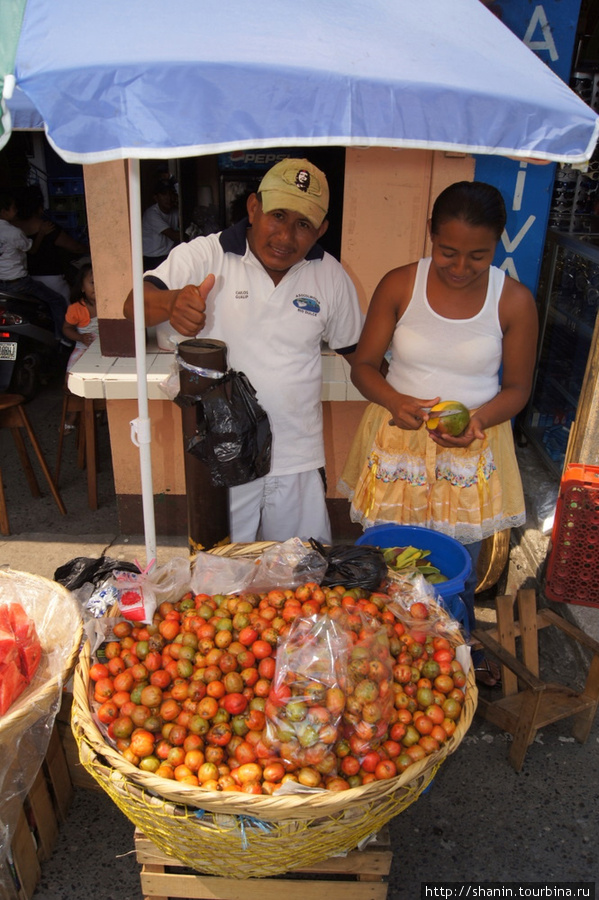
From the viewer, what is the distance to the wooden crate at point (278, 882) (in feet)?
7.23

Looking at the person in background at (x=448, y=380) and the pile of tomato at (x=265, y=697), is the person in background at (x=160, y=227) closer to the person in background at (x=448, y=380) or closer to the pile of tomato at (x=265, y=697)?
the person in background at (x=448, y=380)

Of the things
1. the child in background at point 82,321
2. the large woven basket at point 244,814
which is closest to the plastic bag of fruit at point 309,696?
the large woven basket at point 244,814

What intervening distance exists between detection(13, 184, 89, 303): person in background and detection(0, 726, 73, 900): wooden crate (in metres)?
A: 5.93

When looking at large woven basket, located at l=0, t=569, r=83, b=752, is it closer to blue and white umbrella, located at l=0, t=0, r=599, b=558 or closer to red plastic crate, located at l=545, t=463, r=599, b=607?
blue and white umbrella, located at l=0, t=0, r=599, b=558

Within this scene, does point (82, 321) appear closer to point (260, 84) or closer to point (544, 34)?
point (544, 34)

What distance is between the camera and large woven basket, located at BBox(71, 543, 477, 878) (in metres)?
1.78

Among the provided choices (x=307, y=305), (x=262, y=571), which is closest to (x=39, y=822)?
(x=262, y=571)

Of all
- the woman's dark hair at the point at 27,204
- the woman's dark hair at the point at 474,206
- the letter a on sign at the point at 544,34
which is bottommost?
the woman's dark hair at the point at 27,204

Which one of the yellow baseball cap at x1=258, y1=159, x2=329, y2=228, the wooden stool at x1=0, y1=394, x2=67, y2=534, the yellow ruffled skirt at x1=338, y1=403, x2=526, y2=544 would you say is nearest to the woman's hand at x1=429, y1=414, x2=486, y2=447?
the yellow ruffled skirt at x1=338, y1=403, x2=526, y2=544

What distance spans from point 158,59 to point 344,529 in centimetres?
345

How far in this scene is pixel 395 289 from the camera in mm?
2809

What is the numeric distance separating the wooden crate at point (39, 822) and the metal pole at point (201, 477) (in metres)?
0.95

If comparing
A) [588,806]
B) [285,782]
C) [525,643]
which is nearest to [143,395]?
[285,782]

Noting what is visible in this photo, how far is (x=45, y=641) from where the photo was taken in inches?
99.1
